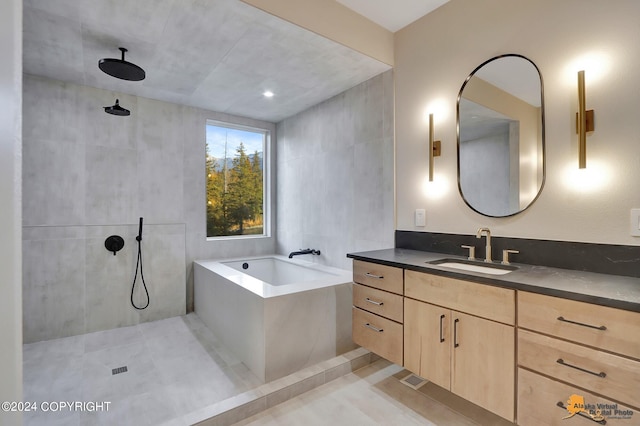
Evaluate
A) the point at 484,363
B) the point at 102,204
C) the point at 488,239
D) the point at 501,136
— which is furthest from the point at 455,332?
the point at 102,204

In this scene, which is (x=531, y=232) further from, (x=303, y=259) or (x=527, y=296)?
(x=303, y=259)

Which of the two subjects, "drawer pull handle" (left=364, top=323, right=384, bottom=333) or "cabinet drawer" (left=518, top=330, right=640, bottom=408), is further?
"drawer pull handle" (left=364, top=323, right=384, bottom=333)

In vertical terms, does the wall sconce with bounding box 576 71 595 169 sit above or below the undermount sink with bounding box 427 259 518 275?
above

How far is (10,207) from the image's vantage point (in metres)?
0.76

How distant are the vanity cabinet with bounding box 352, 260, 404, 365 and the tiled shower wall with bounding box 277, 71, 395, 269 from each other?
2.24 feet

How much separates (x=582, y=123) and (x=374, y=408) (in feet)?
6.65

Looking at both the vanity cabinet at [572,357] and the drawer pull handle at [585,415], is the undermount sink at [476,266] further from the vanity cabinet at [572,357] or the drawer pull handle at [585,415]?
the drawer pull handle at [585,415]

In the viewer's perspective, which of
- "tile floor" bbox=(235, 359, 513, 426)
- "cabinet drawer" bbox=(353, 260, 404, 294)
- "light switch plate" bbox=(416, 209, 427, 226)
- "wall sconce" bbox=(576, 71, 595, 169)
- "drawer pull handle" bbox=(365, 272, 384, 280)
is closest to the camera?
"wall sconce" bbox=(576, 71, 595, 169)

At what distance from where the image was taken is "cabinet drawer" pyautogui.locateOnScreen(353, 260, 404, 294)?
188 centimetres

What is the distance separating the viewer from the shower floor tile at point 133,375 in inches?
71.4

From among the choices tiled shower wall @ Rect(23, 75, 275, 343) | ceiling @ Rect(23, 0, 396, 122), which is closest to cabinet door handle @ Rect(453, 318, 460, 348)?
ceiling @ Rect(23, 0, 396, 122)

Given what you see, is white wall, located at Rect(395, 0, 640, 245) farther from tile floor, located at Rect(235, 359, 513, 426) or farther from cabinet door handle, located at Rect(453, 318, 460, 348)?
tile floor, located at Rect(235, 359, 513, 426)

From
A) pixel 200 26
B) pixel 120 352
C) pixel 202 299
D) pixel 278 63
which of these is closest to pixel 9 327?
pixel 200 26

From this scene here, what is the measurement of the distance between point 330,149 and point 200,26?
5.47 ft
